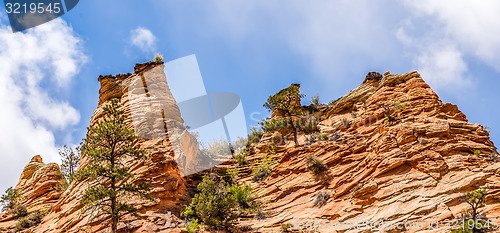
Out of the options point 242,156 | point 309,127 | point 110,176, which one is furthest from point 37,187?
point 309,127

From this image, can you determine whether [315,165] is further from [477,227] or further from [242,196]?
[477,227]

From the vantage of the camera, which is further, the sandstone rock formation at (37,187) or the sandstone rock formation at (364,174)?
the sandstone rock formation at (37,187)

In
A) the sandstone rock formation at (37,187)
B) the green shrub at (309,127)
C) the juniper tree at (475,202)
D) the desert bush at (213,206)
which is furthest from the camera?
the green shrub at (309,127)

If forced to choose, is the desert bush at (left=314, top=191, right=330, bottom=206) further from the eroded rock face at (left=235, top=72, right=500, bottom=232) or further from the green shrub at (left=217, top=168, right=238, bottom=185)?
the green shrub at (left=217, top=168, right=238, bottom=185)

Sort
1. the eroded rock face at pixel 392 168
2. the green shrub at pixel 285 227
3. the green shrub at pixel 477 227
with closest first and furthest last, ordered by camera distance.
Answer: the green shrub at pixel 477 227
the eroded rock face at pixel 392 168
the green shrub at pixel 285 227

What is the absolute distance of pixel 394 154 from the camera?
16.7m

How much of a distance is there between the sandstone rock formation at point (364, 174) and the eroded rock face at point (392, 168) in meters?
0.05

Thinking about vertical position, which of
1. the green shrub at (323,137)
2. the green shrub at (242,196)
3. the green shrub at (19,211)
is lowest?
the green shrub at (242,196)

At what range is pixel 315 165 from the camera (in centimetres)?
2009

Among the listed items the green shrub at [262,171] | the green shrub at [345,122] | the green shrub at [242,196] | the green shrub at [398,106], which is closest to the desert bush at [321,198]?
the green shrub at [242,196]

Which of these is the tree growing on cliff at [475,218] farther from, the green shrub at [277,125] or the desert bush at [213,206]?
the green shrub at [277,125]

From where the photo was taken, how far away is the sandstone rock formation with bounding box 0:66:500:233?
544 inches

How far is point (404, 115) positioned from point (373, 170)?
5.85 m

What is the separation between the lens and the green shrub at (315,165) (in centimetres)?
1976
